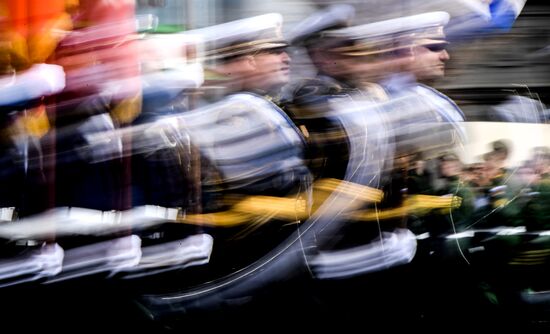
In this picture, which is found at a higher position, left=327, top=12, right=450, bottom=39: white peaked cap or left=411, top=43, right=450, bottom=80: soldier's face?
left=327, top=12, right=450, bottom=39: white peaked cap

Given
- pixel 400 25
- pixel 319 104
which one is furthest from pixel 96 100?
pixel 400 25

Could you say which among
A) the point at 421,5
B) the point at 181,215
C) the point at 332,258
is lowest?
the point at 332,258

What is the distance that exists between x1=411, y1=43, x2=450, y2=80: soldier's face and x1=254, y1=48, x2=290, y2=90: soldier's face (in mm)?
356

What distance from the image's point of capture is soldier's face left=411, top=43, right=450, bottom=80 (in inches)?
94.8

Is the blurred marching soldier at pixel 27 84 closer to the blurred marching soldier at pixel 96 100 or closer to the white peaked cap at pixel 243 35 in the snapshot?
the blurred marching soldier at pixel 96 100

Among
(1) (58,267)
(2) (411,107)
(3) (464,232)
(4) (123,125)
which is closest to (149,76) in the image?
(4) (123,125)

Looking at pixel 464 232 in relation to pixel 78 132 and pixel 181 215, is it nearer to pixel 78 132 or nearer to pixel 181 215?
pixel 181 215

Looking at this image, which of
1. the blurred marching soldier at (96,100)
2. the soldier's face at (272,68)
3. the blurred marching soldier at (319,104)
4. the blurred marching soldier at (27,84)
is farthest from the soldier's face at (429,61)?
the blurred marching soldier at (27,84)

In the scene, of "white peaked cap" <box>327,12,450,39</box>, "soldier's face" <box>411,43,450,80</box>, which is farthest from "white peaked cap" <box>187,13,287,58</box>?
"soldier's face" <box>411,43,450,80</box>

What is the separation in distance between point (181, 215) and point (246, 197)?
18 centimetres

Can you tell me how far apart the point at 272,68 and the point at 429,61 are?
1.43 feet

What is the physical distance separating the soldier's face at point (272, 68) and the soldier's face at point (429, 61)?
0.36m

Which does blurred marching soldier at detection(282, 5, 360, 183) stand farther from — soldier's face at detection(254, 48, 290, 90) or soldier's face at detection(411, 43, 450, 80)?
soldier's face at detection(411, 43, 450, 80)

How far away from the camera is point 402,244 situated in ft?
7.97
